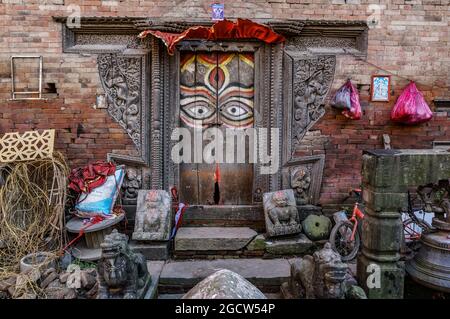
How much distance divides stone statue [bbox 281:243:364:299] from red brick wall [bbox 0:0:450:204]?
2.65 metres

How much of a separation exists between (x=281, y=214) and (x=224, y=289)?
2.50m

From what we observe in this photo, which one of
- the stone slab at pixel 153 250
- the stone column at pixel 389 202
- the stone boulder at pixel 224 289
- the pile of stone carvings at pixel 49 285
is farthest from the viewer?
the stone slab at pixel 153 250

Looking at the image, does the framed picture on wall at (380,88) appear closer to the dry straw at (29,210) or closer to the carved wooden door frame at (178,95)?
the carved wooden door frame at (178,95)

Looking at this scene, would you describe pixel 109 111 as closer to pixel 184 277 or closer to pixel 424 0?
pixel 184 277

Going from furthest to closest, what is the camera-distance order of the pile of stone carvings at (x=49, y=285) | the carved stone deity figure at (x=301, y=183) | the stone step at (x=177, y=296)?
the carved stone deity figure at (x=301, y=183) < the stone step at (x=177, y=296) < the pile of stone carvings at (x=49, y=285)

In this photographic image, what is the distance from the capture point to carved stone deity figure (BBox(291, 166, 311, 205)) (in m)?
6.13

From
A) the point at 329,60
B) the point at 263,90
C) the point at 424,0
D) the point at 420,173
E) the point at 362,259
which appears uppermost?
the point at 424,0

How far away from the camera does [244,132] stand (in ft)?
20.6

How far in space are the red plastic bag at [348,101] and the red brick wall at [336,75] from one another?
0.17m

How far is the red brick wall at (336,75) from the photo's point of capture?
5844 mm

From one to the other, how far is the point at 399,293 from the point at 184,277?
2482 millimetres

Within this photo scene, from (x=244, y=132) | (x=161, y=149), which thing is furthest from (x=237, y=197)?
(x=161, y=149)

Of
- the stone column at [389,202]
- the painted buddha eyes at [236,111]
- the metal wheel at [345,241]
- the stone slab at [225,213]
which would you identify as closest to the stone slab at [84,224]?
the stone slab at [225,213]

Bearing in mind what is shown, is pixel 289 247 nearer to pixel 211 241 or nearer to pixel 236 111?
pixel 211 241
